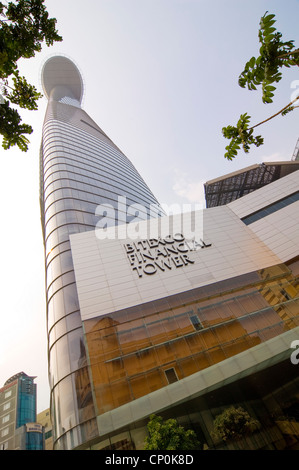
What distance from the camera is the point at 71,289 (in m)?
15.9

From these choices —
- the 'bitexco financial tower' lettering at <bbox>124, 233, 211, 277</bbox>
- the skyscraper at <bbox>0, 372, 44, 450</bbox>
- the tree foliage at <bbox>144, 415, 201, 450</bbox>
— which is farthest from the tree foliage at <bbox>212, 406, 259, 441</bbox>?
the skyscraper at <bbox>0, 372, 44, 450</bbox>

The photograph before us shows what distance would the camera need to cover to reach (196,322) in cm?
1350

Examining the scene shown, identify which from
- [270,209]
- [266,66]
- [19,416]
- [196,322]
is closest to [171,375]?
[196,322]

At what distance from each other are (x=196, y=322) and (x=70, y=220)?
581 inches

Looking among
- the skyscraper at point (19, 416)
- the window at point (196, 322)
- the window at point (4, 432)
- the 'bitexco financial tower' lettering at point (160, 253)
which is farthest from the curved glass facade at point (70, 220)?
the window at point (4, 432)

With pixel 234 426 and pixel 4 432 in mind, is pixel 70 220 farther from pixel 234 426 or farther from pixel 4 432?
pixel 4 432

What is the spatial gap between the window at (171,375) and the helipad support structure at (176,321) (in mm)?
51

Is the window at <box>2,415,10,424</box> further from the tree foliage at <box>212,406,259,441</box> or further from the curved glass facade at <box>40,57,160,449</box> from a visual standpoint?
the tree foliage at <box>212,406,259,441</box>

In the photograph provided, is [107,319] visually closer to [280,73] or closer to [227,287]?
[227,287]

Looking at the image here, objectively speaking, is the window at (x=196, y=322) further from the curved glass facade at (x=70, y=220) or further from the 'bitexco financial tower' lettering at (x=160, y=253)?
the curved glass facade at (x=70, y=220)

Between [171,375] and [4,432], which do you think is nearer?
[171,375]

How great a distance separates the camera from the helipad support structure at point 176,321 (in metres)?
10.4

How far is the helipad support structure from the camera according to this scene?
34.2 ft
